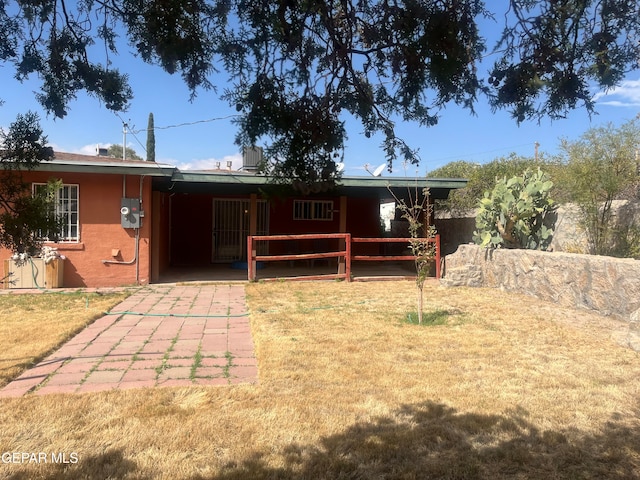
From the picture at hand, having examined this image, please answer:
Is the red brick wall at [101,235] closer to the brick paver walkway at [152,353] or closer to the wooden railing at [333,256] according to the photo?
the wooden railing at [333,256]

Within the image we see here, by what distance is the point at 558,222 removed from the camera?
31.1 feet

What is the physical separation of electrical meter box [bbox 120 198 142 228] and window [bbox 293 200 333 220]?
5974 millimetres

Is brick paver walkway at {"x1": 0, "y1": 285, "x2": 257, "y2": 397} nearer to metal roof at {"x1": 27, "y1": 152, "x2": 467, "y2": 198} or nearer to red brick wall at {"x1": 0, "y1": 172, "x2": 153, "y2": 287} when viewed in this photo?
red brick wall at {"x1": 0, "y1": 172, "x2": 153, "y2": 287}

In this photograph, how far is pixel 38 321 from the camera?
268 inches

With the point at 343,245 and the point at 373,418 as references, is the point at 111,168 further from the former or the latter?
the point at 373,418

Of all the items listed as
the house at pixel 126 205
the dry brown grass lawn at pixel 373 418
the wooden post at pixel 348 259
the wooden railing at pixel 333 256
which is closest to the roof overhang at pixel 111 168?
the house at pixel 126 205

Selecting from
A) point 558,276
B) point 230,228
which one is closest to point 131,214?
point 230,228

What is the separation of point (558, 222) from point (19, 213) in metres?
9.52

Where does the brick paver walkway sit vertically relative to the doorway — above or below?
below

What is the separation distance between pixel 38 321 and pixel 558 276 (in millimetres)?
8548

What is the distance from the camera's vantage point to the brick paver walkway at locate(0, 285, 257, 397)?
4.34 m

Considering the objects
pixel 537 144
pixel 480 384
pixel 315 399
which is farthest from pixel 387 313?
pixel 537 144

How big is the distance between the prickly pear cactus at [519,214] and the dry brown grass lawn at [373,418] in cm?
408

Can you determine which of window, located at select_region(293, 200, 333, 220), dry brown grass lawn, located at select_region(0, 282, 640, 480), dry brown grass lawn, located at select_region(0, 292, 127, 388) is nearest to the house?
window, located at select_region(293, 200, 333, 220)
